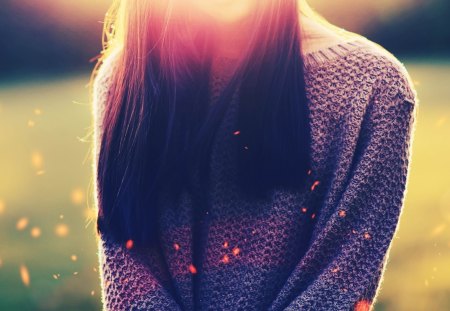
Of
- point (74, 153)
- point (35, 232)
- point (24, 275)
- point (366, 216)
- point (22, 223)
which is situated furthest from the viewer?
point (74, 153)

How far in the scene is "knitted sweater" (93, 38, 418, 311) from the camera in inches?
36.8

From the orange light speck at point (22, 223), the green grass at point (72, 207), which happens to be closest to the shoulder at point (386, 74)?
the green grass at point (72, 207)

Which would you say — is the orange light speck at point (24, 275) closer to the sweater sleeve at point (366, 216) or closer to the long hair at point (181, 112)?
the long hair at point (181, 112)

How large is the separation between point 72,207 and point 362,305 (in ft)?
8.03

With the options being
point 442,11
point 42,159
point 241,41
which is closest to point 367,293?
point 241,41

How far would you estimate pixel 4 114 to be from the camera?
4.29m

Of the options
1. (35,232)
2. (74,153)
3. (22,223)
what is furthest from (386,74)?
(74,153)

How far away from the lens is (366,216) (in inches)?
37.0

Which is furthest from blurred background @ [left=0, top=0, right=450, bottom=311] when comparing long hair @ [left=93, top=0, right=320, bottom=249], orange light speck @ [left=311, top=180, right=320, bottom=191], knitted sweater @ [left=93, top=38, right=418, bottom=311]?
orange light speck @ [left=311, top=180, right=320, bottom=191]

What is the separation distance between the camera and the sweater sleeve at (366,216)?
93cm

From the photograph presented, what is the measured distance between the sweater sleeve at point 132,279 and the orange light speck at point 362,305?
28 centimetres

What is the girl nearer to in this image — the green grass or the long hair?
the long hair

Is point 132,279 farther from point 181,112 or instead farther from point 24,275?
point 24,275

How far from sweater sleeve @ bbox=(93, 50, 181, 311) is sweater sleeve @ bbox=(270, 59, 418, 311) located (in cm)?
19
